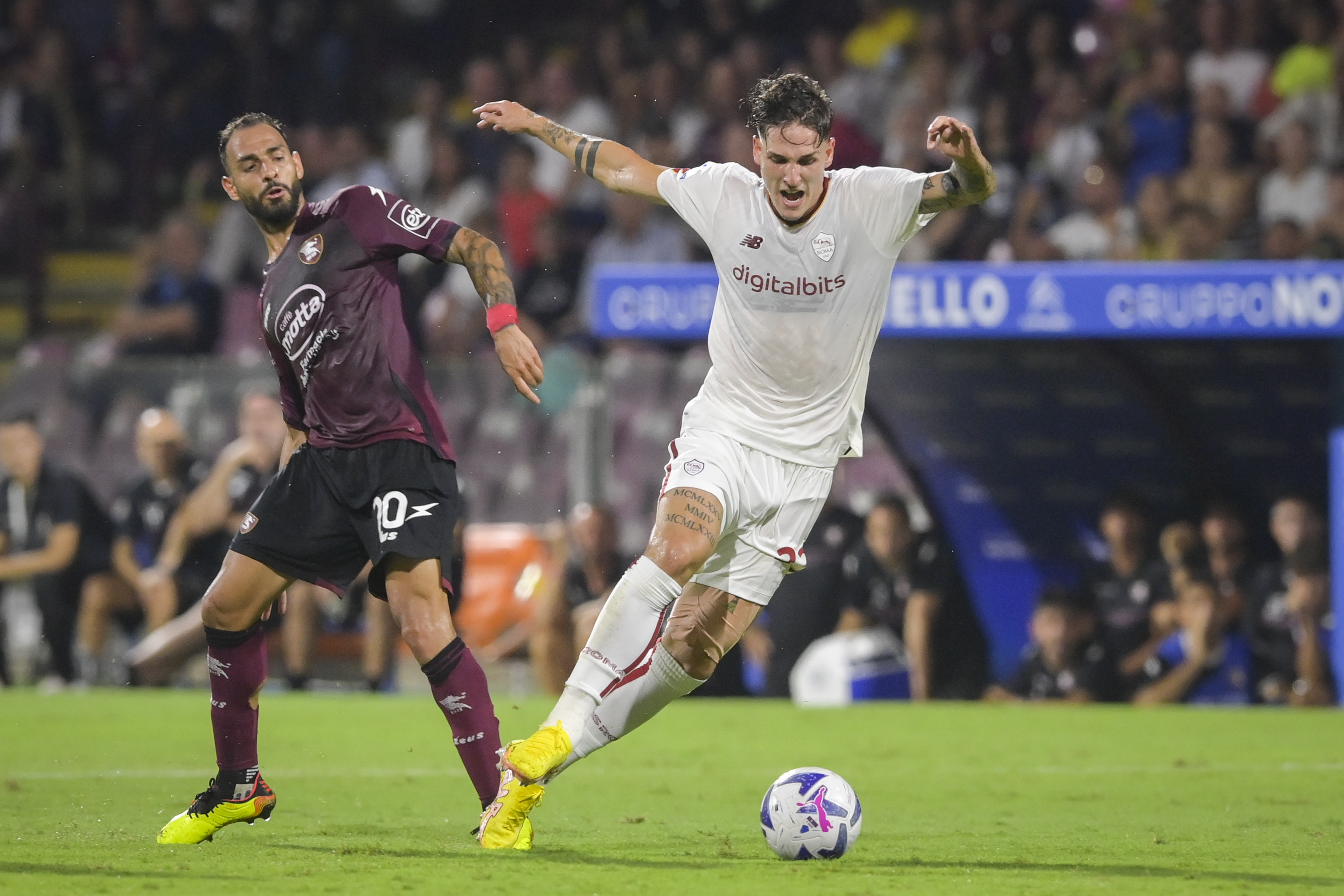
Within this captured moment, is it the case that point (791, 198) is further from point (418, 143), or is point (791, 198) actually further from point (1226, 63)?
point (418, 143)

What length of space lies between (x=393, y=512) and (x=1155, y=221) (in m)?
7.07

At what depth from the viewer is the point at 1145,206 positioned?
11.4 m

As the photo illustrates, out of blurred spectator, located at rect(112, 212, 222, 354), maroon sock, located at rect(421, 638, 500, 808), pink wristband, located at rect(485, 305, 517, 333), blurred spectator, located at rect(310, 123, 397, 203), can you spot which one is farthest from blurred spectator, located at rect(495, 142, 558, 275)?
maroon sock, located at rect(421, 638, 500, 808)

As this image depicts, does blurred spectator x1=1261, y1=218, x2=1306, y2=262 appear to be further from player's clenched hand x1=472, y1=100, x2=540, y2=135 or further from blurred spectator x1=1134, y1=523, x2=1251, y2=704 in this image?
player's clenched hand x1=472, y1=100, x2=540, y2=135

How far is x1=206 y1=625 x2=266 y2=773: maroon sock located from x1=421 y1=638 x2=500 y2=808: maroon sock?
2.02 feet

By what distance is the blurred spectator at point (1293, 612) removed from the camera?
1083 centimetres

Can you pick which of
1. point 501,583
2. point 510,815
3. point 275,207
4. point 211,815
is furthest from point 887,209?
point 501,583

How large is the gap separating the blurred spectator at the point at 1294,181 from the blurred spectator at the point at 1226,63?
2.98 feet

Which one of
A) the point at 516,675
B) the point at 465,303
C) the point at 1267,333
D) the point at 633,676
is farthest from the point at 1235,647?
the point at 633,676

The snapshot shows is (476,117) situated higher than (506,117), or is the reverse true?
(476,117)

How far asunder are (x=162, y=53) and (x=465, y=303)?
4.63 meters

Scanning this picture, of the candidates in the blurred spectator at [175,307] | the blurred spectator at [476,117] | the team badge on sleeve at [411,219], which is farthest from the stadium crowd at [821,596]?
the team badge on sleeve at [411,219]

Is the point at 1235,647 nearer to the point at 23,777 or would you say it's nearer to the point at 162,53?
the point at 23,777

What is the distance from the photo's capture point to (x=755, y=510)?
5.83 meters
